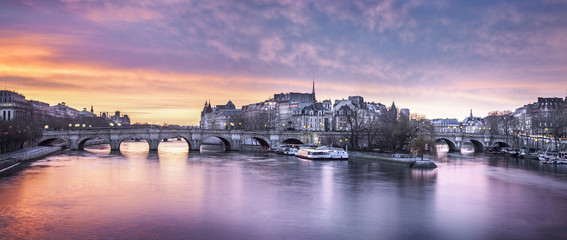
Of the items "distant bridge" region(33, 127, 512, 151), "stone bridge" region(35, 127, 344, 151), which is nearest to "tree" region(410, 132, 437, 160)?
"distant bridge" region(33, 127, 512, 151)

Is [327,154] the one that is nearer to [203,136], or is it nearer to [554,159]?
[203,136]

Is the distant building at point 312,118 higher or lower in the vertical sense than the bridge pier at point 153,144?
higher

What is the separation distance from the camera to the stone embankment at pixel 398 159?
6088 cm

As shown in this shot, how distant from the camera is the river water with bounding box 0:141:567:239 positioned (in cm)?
2564

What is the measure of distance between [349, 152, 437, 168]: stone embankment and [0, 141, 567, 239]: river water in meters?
6.42

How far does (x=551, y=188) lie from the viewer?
4384 centimetres

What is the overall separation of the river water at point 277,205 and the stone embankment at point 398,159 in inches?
253

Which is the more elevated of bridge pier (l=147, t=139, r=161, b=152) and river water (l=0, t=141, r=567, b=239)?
bridge pier (l=147, t=139, r=161, b=152)

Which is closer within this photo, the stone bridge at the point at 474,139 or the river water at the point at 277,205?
the river water at the point at 277,205

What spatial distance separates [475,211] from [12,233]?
89.9 ft

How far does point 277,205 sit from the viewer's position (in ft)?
109

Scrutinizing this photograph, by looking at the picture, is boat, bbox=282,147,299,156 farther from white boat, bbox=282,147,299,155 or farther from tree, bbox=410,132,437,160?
tree, bbox=410,132,437,160

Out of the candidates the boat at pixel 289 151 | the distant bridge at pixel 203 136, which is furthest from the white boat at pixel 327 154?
the distant bridge at pixel 203 136

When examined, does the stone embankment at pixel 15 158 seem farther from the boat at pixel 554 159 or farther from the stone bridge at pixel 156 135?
the boat at pixel 554 159
